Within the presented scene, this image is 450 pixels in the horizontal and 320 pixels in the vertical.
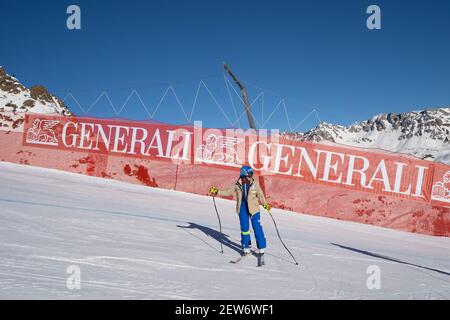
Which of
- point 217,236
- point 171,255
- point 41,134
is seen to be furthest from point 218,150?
point 171,255

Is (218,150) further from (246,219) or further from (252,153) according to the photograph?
(246,219)

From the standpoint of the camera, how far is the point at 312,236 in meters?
10.7

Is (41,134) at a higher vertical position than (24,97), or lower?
lower

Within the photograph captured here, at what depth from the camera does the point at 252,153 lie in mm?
16531

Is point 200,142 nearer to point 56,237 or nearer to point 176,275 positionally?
point 56,237

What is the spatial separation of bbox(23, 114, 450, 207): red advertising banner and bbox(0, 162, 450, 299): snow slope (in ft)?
8.73

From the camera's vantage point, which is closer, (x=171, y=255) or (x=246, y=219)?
(x=171, y=255)

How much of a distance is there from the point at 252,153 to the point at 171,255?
10643 millimetres

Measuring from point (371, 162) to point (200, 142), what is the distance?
7.08 m

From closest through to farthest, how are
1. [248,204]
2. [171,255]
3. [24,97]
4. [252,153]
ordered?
[171,255] → [248,204] → [252,153] → [24,97]

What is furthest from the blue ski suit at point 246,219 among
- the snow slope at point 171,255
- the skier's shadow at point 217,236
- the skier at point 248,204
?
the skier's shadow at point 217,236

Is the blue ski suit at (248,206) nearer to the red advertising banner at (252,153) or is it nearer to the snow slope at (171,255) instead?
the snow slope at (171,255)
